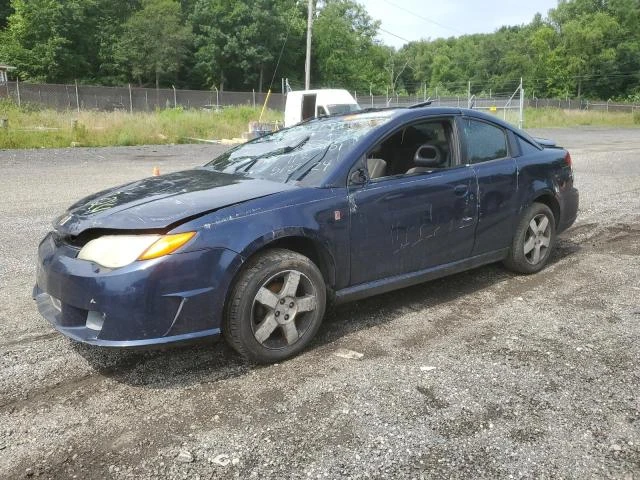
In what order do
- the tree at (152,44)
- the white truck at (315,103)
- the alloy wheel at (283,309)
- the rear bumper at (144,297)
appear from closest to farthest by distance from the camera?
the rear bumper at (144,297) → the alloy wheel at (283,309) → the white truck at (315,103) → the tree at (152,44)

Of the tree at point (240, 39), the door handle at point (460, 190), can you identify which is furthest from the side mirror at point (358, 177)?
the tree at point (240, 39)

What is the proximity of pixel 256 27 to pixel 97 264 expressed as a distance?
230 ft

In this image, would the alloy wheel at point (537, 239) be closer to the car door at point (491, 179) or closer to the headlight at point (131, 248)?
the car door at point (491, 179)

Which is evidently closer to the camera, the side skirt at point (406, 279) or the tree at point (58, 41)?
the side skirt at point (406, 279)

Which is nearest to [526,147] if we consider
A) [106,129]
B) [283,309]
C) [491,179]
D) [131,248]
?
[491,179]

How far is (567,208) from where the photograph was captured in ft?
18.3

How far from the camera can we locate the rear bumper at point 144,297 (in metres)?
3.02

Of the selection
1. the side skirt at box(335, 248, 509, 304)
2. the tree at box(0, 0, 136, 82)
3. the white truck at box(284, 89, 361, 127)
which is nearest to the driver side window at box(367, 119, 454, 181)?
the side skirt at box(335, 248, 509, 304)

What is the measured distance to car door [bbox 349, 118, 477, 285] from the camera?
385 cm

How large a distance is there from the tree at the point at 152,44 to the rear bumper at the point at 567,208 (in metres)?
64.5

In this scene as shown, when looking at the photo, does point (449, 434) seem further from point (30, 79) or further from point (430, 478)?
point (30, 79)

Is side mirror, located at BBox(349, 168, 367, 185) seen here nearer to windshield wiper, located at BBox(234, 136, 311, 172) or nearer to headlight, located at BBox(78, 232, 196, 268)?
windshield wiper, located at BBox(234, 136, 311, 172)

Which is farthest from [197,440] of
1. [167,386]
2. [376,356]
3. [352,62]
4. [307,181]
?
[352,62]

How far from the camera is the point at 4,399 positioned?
10.1 ft
